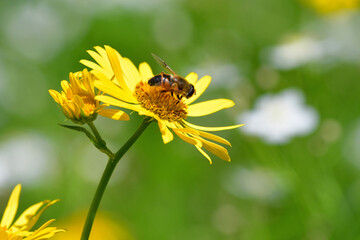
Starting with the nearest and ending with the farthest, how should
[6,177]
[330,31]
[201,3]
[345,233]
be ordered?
[345,233], [6,177], [330,31], [201,3]

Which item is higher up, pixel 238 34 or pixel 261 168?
pixel 238 34

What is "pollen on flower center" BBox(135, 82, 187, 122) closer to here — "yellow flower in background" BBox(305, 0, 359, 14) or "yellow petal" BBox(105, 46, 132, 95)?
"yellow petal" BBox(105, 46, 132, 95)

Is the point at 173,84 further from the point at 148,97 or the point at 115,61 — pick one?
the point at 115,61

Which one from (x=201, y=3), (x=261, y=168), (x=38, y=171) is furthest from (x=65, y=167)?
(x=201, y=3)

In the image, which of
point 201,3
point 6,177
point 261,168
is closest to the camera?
point 6,177

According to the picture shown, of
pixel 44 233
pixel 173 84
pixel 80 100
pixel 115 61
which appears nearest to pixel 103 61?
pixel 115 61

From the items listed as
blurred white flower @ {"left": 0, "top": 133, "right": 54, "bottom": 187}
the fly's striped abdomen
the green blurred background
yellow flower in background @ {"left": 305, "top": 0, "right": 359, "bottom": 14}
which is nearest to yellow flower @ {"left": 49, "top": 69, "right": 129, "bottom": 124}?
the fly's striped abdomen

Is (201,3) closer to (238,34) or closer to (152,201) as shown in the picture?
(238,34)
